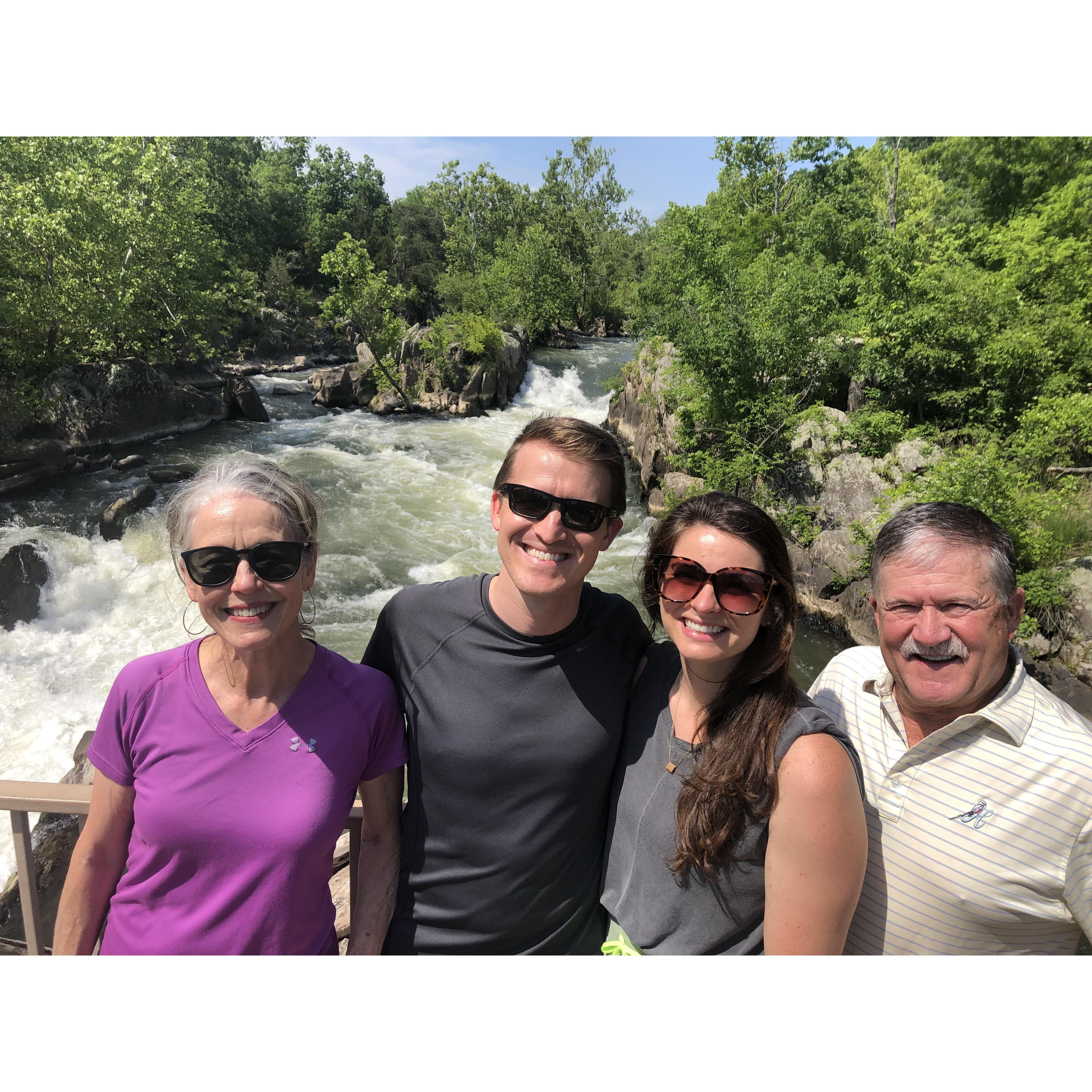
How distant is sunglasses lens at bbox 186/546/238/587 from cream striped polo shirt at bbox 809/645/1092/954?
1408mm

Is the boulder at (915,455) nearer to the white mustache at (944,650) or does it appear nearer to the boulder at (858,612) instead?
the boulder at (858,612)

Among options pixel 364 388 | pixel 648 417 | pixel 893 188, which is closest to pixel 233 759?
pixel 648 417

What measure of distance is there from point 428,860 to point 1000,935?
3.87 feet

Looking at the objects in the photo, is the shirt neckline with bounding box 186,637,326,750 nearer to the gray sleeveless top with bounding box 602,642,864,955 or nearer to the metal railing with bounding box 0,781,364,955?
the metal railing with bounding box 0,781,364,955

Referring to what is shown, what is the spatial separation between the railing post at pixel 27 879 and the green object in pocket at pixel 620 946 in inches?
54.4

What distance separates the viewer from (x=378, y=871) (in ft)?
5.13

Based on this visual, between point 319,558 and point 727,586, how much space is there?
4.27 m

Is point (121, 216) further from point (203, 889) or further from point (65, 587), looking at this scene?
point (203, 889)

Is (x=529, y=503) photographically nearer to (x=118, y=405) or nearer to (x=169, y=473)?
(x=169, y=473)

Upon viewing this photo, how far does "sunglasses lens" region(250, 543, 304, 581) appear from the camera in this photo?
139 centimetres

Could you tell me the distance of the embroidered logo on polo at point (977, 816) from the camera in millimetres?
1372

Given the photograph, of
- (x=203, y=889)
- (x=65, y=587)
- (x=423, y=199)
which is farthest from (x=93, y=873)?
(x=423, y=199)

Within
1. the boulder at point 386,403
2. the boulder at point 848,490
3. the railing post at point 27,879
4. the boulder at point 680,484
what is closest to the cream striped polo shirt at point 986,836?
the railing post at point 27,879

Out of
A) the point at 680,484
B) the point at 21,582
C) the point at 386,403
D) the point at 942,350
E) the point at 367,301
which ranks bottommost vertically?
the point at 21,582
